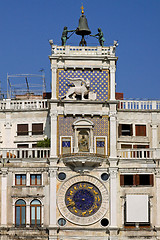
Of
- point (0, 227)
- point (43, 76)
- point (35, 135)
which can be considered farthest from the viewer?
point (43, 76)

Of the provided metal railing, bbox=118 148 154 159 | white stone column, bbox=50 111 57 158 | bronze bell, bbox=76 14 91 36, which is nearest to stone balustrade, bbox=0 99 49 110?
white stone column, bbox=50 111 57 158

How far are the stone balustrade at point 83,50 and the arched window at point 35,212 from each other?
524 inches

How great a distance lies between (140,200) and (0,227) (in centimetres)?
1207

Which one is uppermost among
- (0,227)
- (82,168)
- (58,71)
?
(58,71)

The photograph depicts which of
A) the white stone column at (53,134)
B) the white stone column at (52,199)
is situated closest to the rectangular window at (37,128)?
the white stone column at (53,134)

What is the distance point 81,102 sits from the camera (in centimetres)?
6141

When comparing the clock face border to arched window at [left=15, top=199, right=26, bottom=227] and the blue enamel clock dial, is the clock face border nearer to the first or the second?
the blue enamel clock dial

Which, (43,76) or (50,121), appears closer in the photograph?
(50,121)

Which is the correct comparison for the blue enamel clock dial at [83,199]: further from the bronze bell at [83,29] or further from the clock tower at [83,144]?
the bronze bell at [83,29]

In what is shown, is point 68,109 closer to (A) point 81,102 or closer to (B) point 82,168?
(A) point 81,102

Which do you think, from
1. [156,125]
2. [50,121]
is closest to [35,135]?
[50,121]

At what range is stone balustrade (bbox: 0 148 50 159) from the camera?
200ft

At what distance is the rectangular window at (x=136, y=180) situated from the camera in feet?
199

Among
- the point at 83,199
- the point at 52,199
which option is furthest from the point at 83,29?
the point at 52,199
